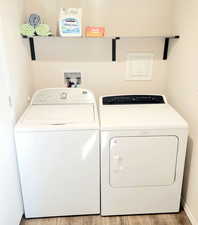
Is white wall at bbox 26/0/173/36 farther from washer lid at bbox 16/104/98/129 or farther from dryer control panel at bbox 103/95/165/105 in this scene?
washer lid at bbox 16/104/98/129

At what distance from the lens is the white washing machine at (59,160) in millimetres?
1792

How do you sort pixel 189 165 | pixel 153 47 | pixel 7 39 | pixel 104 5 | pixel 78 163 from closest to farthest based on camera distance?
pixel 7 39 < pixel 78 163 < pixel 189 165 < pixel 104 5 < pixel 153 47

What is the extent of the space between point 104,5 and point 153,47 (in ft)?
2.10

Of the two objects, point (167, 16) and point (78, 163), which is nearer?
point (78, 163)

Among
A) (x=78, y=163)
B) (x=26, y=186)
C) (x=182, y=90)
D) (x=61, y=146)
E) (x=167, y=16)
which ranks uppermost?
(x=167, y=16)

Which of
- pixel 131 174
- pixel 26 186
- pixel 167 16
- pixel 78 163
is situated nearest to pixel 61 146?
pixel 78 163

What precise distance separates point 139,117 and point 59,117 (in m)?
0.66

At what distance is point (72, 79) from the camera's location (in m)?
2.48

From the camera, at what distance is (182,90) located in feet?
6.89

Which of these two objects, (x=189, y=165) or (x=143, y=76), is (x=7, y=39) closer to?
(x=143, y=76)

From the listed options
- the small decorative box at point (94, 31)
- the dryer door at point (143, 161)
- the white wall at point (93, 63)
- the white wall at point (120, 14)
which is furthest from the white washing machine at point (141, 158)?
the white wall at point (120, 14)

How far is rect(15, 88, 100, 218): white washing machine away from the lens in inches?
70.6

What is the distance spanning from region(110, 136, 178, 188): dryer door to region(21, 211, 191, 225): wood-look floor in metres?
0.34

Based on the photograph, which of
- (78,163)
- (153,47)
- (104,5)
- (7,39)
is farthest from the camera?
(153,47)
